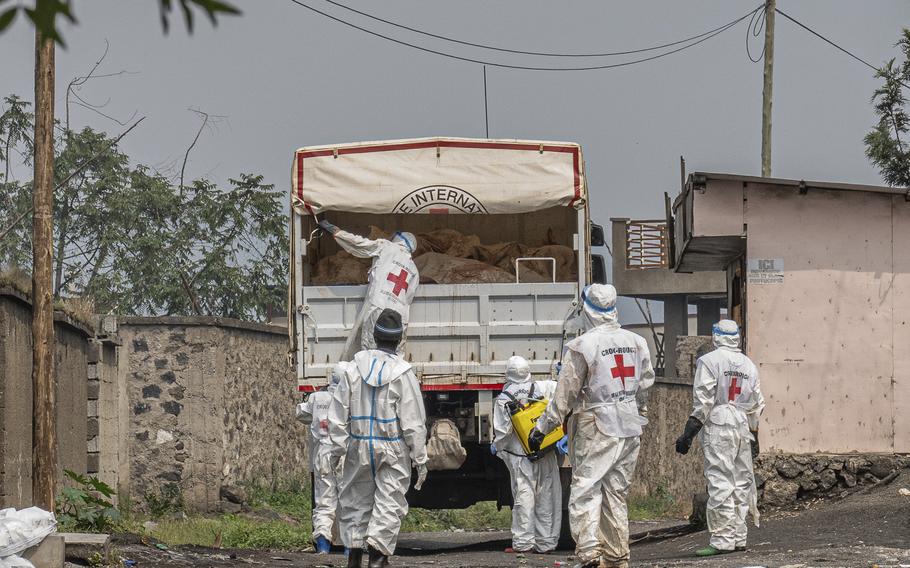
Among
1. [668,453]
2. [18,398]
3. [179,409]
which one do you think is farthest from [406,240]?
[668,453]

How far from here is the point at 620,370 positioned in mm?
9383

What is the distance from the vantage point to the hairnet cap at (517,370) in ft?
41.7

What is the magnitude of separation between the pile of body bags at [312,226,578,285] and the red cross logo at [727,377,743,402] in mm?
2390

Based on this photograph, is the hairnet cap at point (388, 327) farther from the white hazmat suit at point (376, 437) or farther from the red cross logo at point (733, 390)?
the red cross logo at point (733, 390)

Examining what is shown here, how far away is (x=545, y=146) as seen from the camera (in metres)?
13.6

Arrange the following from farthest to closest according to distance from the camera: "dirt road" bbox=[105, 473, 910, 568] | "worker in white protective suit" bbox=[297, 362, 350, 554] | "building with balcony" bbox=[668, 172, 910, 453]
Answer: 1. "building with balcony" bbox=[668, 172, 910, 453]
2. "worker in white protective suit" bbox=[297, 362, 350, 554]
3. "dirt road" bbox=[105, 473, 910, 568]

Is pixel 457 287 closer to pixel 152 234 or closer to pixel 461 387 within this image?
pixel 461 387

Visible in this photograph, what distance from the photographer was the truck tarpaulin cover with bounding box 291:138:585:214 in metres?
13.5

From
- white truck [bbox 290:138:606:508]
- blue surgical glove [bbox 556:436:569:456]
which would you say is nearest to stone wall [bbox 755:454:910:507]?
blue surgical glove [bbox 556:436:569:456]

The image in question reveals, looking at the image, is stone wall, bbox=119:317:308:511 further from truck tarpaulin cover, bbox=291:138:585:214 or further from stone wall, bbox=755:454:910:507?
stone wall, bbox=755:454:910:507

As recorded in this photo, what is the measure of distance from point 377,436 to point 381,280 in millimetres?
3999

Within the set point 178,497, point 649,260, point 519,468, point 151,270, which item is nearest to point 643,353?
point 519,468

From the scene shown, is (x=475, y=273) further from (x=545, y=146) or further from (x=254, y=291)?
(x=254, y=291)

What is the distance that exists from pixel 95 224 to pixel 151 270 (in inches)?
69.8
